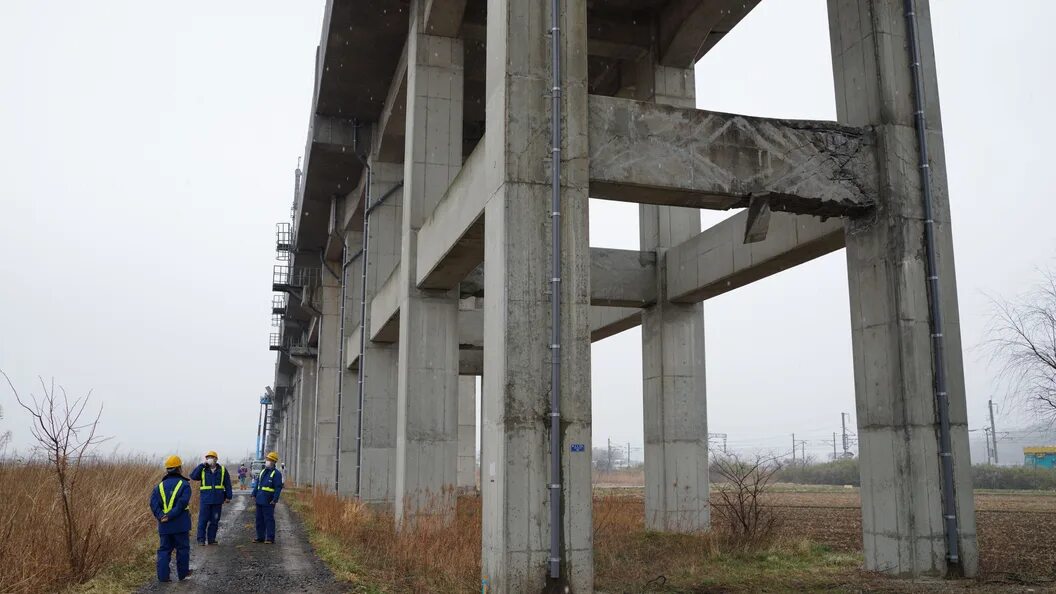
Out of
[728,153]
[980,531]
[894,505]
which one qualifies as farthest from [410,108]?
[980,531]

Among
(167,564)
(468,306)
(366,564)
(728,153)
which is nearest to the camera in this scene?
(167,564)

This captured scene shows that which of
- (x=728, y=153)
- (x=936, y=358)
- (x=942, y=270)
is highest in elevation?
(x=728, y=153)

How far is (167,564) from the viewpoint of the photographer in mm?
11016

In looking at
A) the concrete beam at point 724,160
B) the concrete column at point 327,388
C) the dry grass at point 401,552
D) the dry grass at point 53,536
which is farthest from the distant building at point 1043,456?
the dry grass at point 53,536

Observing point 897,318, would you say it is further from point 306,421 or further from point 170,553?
point 306,421

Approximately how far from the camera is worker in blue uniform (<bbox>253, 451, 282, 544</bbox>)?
51.6ft

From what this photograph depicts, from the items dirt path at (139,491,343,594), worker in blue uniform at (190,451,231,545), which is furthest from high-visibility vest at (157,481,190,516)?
worker in blue uniform at (190,451,231,545)

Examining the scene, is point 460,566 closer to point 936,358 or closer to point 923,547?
point 923,547

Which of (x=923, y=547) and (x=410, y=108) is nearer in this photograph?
(x=923, y=547)

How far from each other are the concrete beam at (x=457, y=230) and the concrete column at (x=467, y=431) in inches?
717

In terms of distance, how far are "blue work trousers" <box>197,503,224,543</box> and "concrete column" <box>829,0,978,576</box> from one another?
1132 centimetres

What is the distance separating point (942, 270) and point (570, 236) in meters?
5.54

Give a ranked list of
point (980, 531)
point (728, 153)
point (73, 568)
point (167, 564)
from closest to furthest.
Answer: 1. point (73, 568)
2. point (167, 564)
3. point (728, 153)
4. point (980, 531)

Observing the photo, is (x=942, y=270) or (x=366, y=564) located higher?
(x=942, y=270)
